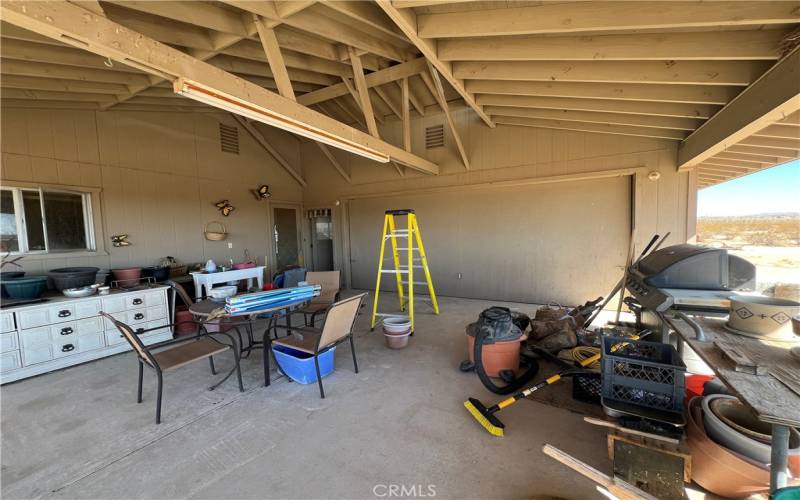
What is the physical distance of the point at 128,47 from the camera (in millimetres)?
1906

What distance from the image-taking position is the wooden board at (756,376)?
→ 0.99 m

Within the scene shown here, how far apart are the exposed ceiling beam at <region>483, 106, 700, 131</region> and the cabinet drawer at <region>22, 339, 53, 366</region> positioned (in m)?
6.47

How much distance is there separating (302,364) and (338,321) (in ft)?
1.84

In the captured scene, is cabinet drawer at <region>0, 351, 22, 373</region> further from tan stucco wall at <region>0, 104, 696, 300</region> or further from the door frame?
the door frame

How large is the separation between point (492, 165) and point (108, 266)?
6751 mm

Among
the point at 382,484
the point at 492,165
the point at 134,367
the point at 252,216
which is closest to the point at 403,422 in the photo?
the point at 382,484

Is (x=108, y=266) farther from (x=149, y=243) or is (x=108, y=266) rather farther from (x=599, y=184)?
(x=599, y=184)

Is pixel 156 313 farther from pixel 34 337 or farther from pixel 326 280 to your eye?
pixel 326 280

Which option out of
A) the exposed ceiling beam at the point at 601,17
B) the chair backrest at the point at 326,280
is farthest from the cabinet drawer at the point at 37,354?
the exposed ceiling beam at the point at 601,17

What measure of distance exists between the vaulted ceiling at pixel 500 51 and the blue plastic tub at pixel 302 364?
8.47ft

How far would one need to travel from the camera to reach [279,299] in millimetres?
3041

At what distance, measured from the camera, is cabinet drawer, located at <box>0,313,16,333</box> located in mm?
2992

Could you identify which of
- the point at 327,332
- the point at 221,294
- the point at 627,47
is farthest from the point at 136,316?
the point at 627,47

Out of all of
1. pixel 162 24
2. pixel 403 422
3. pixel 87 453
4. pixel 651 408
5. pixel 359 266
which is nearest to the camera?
pixel 651 408
